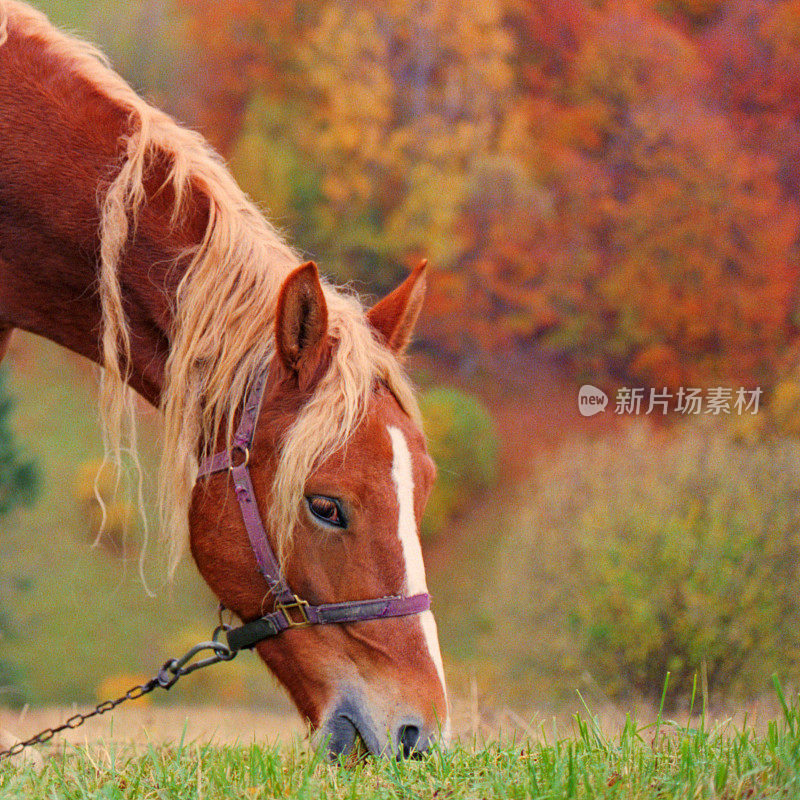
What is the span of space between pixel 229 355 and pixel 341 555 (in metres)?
0.63

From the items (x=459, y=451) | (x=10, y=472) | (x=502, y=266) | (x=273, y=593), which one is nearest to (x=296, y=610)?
(x=273, y=593)

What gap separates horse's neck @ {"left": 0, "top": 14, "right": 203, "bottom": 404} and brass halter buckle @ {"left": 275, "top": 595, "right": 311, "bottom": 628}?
2.46 ft

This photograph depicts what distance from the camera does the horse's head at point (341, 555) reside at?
193cm

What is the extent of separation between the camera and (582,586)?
346 inches

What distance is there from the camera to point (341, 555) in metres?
2.00

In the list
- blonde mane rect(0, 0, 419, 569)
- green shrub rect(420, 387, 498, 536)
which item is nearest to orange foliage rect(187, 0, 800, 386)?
green shrub rect(420, 387, 498, 536)

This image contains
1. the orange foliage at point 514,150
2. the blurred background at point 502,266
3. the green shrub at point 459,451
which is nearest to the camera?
the blurred background at point 502,266

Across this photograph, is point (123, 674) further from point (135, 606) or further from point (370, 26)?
point (370, 26)

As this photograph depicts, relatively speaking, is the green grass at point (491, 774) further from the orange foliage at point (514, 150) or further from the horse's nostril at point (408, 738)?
the orange foliage at point (514, 150)

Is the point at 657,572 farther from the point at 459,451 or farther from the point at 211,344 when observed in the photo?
the point at 459,451

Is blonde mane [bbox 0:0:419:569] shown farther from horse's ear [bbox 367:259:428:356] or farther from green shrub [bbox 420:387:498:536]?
green shrub [bbox 420:387:498:536]

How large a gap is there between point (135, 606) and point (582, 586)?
386 inches

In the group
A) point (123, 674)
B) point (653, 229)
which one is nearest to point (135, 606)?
point (123, 674)

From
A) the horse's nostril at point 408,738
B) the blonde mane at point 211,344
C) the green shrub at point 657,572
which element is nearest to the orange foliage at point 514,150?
the green shrub at point 657,572
